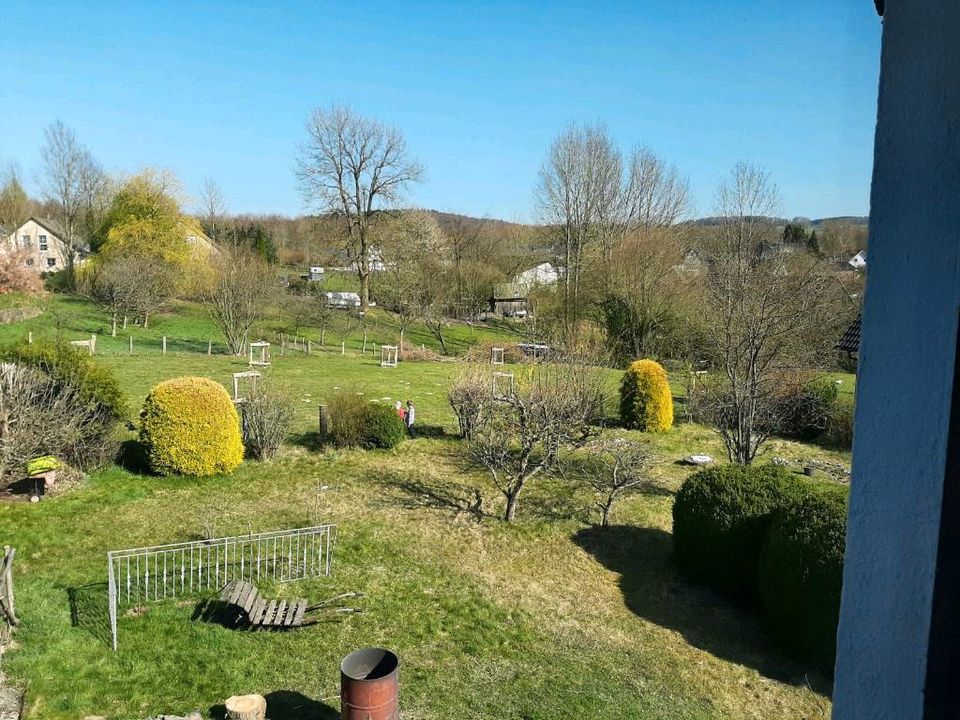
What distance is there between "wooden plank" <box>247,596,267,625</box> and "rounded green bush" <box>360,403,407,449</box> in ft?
24.0

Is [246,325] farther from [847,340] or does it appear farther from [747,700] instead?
[747,700]

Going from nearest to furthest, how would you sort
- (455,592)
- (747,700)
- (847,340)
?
(747,700)
(455,592)
(847,340)

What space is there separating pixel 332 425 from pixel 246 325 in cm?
1740

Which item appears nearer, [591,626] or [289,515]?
[591,626]

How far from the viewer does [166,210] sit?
4116 cm

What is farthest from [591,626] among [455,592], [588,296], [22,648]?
[588,296]

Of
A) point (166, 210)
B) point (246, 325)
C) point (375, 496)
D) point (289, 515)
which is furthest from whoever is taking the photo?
point (166, 210)

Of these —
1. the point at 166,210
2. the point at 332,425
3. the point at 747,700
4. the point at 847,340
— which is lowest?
the point at 747,700

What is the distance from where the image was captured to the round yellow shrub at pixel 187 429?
13.0 m

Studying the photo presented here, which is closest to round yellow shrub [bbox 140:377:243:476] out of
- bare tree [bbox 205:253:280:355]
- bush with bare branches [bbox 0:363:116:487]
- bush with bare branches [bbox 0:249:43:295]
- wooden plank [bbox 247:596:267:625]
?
bush with bare branches [bbox 0:363:116:487]

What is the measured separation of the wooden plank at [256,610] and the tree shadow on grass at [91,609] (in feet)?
4.95

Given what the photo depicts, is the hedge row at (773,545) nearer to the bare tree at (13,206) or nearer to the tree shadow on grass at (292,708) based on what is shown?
the tree shadow on grass at (292,708)

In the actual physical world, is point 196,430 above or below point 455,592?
above

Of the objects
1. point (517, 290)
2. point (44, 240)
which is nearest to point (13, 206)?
point (44, 240)
